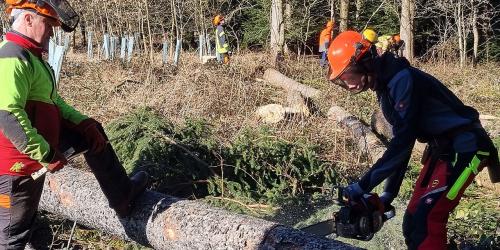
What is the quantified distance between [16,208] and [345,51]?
2.17 meters

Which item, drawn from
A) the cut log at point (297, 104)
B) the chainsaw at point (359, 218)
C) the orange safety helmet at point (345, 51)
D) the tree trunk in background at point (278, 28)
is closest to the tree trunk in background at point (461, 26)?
the tree trunk in background at point (278, 28)

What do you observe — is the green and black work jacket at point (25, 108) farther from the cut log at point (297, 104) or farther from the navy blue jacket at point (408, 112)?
the cut log at point (297, 104)

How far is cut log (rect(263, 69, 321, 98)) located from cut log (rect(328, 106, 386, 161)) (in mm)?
1586

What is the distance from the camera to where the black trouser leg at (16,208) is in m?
3.19

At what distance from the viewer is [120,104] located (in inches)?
336

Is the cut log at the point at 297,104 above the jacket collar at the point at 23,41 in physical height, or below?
below

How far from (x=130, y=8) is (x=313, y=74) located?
9327mm

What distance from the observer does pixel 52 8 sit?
10.4 feet

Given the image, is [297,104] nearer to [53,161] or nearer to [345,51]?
[345,51]

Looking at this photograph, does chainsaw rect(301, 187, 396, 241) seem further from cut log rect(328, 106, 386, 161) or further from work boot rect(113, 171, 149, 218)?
cut log rect(328, 106, 386, 161)

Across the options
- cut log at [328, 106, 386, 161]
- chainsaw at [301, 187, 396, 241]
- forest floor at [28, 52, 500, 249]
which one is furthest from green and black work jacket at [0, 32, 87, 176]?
cut log at [328, 106, 386, 161]

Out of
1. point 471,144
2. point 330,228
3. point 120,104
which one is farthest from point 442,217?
point 120,104

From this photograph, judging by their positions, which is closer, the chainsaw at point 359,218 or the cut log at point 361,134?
the chainsaw at point 359,218

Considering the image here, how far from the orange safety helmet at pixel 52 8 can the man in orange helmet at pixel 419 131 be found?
1607mm
